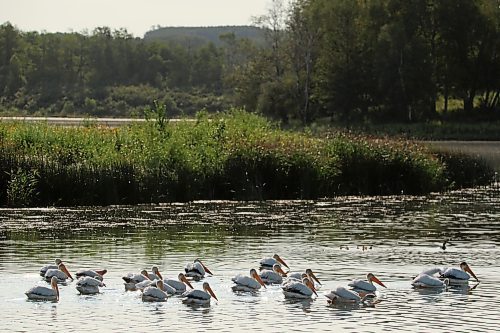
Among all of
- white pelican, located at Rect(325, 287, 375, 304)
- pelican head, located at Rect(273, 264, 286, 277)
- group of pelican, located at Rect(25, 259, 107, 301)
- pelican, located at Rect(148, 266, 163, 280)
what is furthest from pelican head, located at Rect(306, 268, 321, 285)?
group of pelican, located at Rect(25, 259, 107, 301)

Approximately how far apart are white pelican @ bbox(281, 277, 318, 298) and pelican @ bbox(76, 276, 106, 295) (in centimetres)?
319

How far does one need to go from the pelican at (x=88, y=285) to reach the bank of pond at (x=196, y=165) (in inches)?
494

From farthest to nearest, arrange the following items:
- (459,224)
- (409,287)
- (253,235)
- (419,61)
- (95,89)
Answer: (95,89)
(419,61)
(459,224)
(253,235)
(409,287)

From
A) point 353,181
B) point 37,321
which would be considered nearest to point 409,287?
point 37,321

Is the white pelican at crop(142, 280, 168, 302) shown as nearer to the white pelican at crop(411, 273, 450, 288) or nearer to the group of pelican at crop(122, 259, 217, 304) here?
the group of pelican at crop(122, 259, 217, 304)

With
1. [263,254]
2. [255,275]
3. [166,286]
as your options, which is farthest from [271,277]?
[263,254]

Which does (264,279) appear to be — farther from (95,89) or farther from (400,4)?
(95,89)

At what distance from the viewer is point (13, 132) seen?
3584 cm

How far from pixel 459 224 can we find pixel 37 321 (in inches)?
597

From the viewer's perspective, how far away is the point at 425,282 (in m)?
20.4

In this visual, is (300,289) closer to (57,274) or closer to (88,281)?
(88,281)

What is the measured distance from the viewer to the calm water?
17969 mm

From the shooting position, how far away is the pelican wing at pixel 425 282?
2039 cm

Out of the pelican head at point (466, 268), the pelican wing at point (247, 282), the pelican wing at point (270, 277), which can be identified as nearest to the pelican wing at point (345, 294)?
the pelican wing at point (247, 282)
